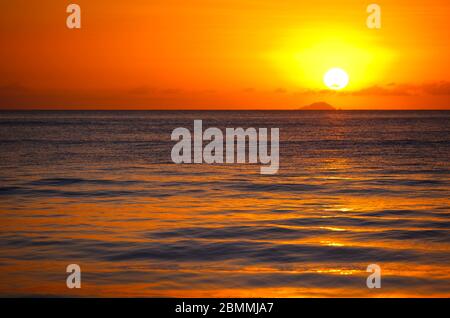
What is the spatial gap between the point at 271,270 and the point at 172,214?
7.54 metres

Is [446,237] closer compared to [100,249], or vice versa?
[100,249]

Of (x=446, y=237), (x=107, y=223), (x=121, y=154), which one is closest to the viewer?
(x=446, y=237)

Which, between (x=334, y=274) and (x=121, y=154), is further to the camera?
(x=121, y=154)

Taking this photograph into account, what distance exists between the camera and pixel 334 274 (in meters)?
12.4

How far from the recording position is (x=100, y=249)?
14.6 metres

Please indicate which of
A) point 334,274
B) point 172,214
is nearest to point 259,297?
point 334,274

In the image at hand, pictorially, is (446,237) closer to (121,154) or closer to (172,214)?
(172,214)

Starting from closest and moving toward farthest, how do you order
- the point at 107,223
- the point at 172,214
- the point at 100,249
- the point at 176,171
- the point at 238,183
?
the point at 100,249, the point at 107,223, the point at 172,214, the point at 238,183, the point at 176,171

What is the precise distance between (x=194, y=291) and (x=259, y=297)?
1318 mm

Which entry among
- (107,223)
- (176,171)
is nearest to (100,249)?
(107,223)
